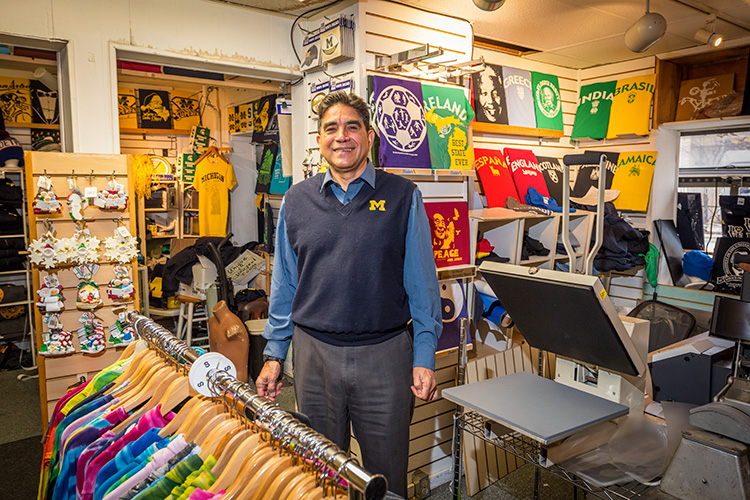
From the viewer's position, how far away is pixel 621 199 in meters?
5.07

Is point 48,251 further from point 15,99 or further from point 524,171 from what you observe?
point 15,99

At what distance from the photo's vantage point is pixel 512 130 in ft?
14.6

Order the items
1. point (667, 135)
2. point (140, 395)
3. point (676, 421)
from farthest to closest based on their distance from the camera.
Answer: point (667, 135) < point (676, 421) < point (140, 395)

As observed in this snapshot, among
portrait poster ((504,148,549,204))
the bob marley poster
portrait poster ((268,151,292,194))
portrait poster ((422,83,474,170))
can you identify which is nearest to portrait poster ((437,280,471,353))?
the bob marley poster

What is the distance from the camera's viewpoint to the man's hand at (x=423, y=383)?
6.58ft

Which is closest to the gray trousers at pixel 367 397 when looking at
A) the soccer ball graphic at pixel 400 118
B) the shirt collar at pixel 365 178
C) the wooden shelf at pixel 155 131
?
the shirt collar at pixel 365 178

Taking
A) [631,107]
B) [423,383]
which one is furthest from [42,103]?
[631,107]

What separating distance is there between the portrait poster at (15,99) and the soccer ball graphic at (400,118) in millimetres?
4894

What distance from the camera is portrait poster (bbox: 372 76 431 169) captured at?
307 cm

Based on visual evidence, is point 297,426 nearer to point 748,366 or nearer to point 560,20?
point 748,366

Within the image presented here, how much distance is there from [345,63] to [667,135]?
343cm

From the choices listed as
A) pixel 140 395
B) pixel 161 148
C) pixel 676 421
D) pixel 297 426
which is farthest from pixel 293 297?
pixel 161 148

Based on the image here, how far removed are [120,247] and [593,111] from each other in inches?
177

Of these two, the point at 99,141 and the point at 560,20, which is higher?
the point at 560,20
